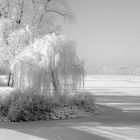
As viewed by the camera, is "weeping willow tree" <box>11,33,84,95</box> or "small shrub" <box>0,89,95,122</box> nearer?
"small shrub" <box>0,89,95,122</box>

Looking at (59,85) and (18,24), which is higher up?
(18,24)

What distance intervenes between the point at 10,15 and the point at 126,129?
42.1 ft

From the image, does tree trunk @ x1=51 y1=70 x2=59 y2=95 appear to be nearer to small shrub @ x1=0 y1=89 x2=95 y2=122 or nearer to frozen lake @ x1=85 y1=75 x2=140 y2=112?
small shrub @ x1=0 y1=89 x2=95 y2=122

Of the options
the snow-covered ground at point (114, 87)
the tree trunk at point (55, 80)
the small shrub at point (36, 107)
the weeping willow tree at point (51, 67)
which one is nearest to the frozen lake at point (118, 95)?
the snow-covered ground at point (114, 87)

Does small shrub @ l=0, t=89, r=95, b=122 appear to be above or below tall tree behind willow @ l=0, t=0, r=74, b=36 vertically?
below

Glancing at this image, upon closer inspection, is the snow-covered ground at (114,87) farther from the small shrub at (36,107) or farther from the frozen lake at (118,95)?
the small shrub at (36,107)

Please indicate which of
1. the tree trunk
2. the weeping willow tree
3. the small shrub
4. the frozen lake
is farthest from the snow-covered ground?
the small shrub

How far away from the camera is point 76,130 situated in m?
8.34

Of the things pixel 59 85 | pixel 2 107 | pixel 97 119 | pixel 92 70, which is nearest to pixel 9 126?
pixel 2 107

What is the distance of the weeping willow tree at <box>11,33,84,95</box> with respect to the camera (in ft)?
40.8

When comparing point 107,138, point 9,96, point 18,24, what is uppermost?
point 18,24

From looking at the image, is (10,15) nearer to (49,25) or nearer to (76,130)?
(49,25)

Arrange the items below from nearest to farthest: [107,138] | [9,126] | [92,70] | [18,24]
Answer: [107,138]
[9,126]
[18,24]
[92,70]

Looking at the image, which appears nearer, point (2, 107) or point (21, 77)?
point (2, 107)
